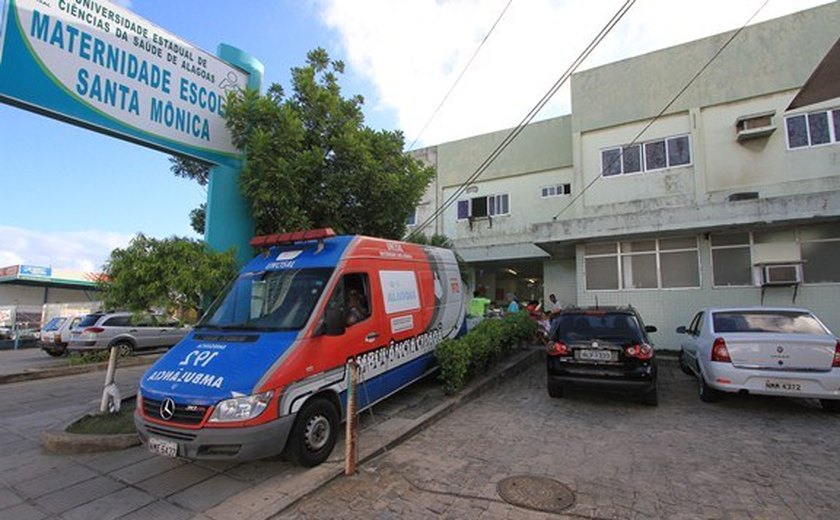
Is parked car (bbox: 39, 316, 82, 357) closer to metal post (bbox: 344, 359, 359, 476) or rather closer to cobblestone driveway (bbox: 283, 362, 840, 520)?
metal post (bbox: 344, 359, 359, 476)

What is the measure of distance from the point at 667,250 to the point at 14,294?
40475 millimetres

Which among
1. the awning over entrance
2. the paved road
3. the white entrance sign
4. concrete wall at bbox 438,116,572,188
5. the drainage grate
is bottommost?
the paved road

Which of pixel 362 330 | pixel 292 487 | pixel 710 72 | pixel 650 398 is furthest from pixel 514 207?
pixel 292 487

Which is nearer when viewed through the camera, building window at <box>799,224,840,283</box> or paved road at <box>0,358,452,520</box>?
paved road at <box>0,358,452,520</box>

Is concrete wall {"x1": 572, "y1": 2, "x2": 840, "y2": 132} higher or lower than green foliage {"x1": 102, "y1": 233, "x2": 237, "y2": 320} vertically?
higher

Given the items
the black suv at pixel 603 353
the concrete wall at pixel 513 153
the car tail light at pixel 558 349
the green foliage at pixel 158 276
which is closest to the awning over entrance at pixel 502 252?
the concrete wall at pixel 513 153

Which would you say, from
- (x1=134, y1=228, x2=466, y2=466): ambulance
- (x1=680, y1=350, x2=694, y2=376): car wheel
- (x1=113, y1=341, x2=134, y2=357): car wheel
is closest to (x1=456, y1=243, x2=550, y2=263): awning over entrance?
(x1=680, y1=350, x2=694, y2=376): car wheel

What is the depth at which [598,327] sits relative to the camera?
6906mm

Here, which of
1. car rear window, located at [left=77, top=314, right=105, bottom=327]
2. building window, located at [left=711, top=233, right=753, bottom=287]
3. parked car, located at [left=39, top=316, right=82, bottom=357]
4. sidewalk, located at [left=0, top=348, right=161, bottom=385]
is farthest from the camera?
parked car, located at [left=39, top=316, right=82, bottom=357]

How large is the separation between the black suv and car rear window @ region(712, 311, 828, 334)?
4.72 ft

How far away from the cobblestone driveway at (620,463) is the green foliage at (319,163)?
4.27 metres

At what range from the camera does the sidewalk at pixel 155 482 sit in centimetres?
376

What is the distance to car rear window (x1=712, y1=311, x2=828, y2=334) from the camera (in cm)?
646

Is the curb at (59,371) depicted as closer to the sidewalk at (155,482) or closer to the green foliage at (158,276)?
the sidewalk at (155,482)
